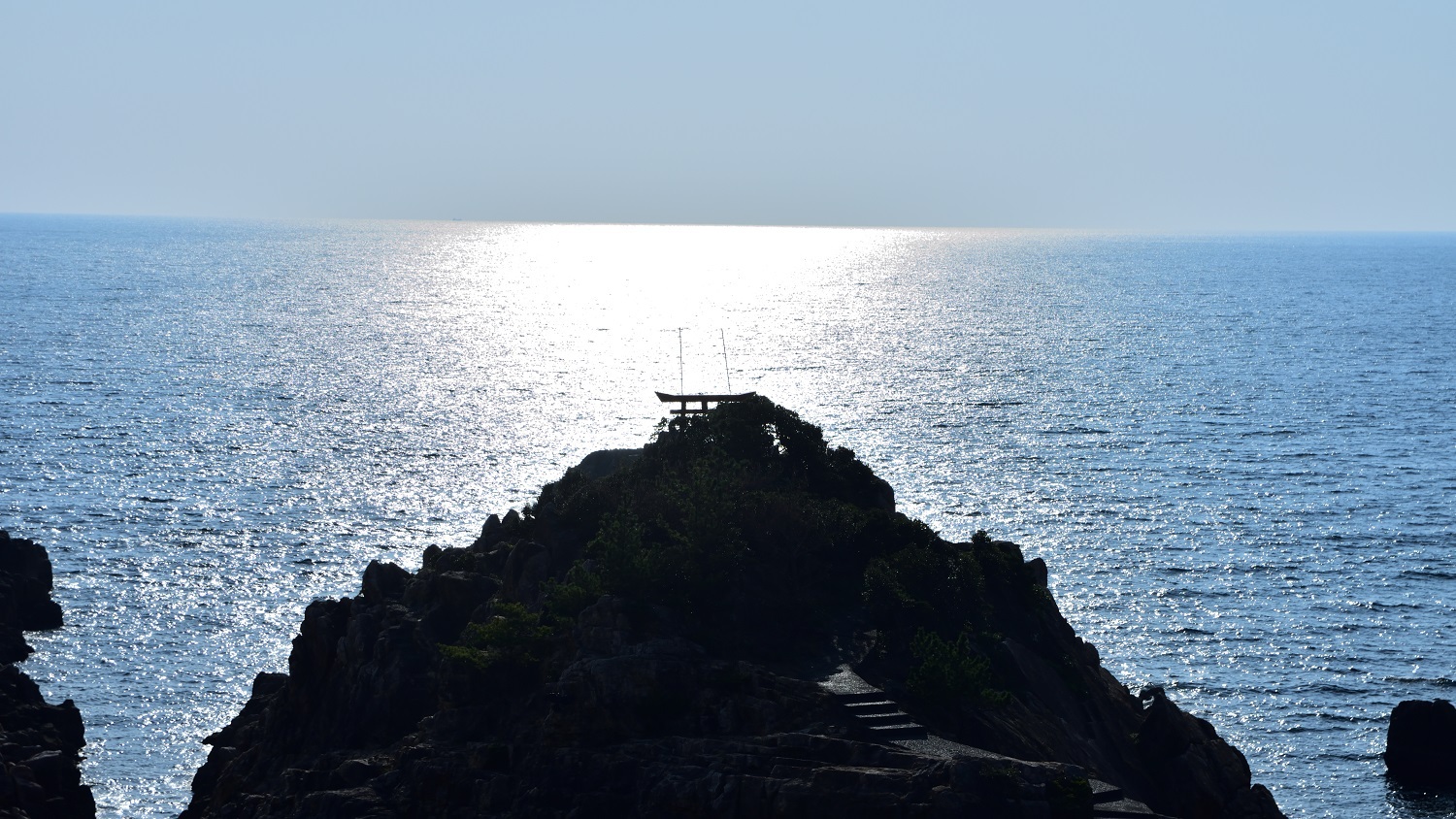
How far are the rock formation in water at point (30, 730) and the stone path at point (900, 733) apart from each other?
29.5m

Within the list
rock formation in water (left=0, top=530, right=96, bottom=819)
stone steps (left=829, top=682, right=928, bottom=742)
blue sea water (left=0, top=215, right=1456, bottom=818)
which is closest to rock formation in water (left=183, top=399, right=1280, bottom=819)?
stone steps (left=829, top=682, right=928, bottom=742)

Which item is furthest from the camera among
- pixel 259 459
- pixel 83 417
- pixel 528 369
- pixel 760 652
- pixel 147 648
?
pixel 528 369

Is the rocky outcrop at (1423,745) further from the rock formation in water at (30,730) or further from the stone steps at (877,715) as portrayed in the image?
the rock formation in water at (30,730)

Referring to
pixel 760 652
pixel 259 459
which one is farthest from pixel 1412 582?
pixel 259 459

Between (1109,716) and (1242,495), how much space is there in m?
62.4

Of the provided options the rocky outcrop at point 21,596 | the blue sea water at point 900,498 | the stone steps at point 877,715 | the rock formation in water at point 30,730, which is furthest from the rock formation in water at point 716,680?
the rocky outcrop at point 21,596

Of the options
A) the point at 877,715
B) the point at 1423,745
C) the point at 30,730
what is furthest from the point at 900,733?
the point at 30,730

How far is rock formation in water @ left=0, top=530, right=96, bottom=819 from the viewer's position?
53.3 meters

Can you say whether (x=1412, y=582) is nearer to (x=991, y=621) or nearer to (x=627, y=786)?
(x=991, y=621)

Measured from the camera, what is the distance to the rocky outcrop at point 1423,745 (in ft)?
201

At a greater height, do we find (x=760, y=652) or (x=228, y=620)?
(x=760, y=652)

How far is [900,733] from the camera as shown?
4378 cm

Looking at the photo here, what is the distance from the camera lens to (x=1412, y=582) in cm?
8850

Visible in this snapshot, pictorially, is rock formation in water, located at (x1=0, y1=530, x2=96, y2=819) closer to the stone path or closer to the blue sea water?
the blue sea water
